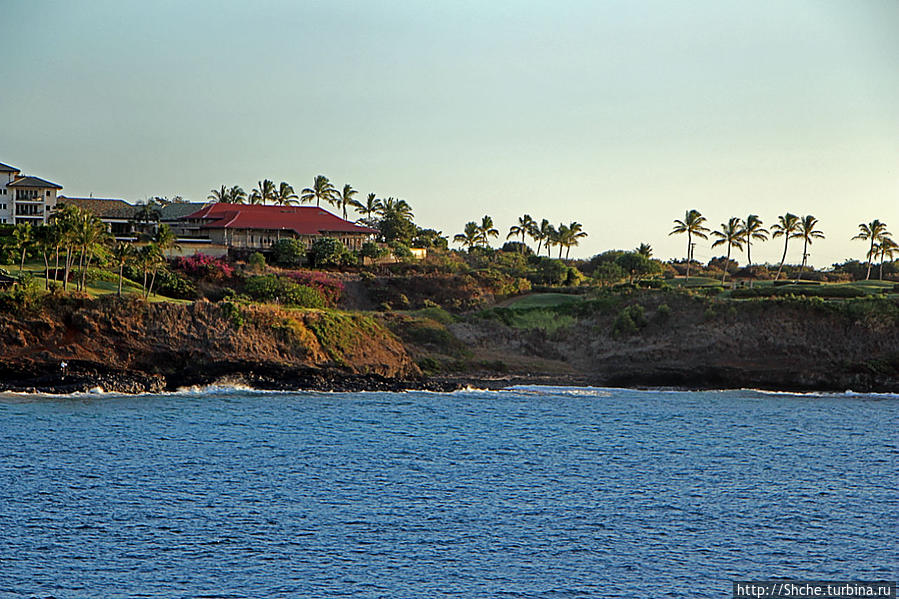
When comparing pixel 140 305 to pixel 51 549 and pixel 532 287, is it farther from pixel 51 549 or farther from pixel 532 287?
pixel 532 287

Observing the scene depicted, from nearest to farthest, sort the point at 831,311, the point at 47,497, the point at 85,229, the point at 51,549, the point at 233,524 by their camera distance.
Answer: the point at 51,549 < the point at 233,524 < the point at 47,497 < the point at 85,229 < the point at 831,311

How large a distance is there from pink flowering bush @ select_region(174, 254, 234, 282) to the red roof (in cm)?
1372

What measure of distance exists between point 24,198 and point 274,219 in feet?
101

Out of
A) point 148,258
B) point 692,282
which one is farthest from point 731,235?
point 148,258

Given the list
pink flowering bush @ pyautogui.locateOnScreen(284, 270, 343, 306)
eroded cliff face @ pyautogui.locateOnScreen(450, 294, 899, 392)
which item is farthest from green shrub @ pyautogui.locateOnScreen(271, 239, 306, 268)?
eroded cliff face @ pyautogui.locateOnScreen(450, 294, 899, 392)

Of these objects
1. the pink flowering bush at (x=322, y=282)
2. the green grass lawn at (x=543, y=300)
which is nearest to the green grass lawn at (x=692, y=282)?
the green grass lawn at (x=543, y=300)

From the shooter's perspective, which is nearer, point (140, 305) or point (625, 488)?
point (625, 488)

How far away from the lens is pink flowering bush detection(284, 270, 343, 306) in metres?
83.9

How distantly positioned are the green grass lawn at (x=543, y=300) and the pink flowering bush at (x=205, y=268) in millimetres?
27412

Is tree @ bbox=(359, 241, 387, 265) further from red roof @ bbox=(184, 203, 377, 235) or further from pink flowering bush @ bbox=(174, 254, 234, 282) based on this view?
pink flowering bush @ bbox=(174, 254, 234, 282)

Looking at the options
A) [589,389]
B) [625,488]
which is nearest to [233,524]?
[625,488]

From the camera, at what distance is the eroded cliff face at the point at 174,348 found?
5609cm

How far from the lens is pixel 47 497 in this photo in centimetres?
3092

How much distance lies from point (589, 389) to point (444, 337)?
1317 cm
